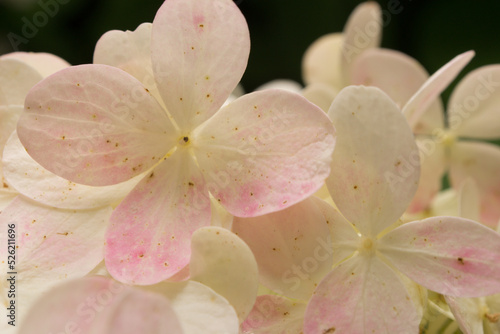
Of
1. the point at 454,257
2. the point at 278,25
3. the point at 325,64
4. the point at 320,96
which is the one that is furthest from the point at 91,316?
the point at 278,25

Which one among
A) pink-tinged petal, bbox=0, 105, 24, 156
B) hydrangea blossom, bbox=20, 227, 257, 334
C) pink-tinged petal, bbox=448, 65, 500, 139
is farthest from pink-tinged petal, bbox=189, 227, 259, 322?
pink-tinged petal, bbox=448, 65, 500, 139

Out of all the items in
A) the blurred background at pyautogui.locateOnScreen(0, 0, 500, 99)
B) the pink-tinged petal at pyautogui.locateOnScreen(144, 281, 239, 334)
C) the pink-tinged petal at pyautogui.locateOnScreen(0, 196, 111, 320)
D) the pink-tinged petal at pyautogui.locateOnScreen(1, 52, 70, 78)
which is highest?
the pink-tinged petal at pyautogui.locateOnScreen(1, 52, 70, 78)

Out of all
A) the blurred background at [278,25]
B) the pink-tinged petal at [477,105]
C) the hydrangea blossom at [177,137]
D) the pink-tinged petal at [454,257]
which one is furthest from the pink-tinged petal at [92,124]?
the blurred background at [278,25]

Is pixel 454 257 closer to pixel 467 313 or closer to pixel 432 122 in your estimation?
pixel 467 313

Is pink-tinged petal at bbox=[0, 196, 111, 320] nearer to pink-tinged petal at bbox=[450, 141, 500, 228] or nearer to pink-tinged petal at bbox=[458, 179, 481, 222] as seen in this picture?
pink-tinged petal at bbox=[458, 179, 481, 222]

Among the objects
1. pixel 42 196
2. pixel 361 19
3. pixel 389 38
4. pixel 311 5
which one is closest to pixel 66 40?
pixel 311 5

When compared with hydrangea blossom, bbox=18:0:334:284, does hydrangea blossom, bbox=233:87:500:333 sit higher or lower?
lower
